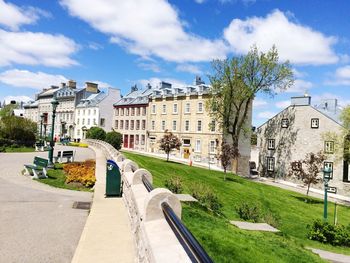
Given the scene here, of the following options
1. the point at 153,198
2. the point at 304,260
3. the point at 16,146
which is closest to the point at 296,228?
the point at 304,260

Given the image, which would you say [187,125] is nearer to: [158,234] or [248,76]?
[248,76]

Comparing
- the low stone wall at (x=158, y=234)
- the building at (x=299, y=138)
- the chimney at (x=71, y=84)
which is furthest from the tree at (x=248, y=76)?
the chimney at (x=71, y=84)

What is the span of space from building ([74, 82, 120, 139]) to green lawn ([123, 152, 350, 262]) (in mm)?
43977

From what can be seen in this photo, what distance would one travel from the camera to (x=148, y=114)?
6159cm

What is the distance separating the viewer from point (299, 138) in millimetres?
43156

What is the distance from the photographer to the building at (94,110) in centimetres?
7351

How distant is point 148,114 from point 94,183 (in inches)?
1791

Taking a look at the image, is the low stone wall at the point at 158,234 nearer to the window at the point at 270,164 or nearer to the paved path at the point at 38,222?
the paved path at the point at 38,222

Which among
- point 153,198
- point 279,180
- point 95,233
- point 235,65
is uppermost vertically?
point 235,65

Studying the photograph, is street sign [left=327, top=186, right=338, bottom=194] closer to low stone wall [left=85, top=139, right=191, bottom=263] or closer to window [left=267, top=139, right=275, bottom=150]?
window [left=267, top=139, right=275, bottom=150]

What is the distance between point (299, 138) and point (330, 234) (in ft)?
91.0

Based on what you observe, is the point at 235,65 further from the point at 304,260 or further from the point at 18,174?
the point at 304,260

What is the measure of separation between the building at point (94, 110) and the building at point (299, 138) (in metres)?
37.4

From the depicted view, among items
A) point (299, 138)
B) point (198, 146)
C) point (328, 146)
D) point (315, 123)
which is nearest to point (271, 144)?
point (299, 138)
